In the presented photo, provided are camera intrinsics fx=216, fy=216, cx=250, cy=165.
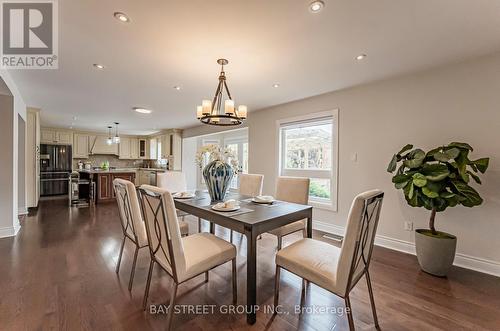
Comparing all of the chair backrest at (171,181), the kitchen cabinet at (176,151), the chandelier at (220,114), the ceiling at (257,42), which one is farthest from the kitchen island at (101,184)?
the chandelier at (220,114)

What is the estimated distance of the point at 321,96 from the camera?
12.2ft

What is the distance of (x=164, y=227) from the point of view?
57.6 inches

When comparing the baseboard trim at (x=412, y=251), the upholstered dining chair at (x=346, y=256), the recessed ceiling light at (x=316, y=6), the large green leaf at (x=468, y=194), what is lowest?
the baseboard trim at (x=412, y=251)

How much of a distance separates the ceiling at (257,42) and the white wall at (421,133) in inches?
10.3

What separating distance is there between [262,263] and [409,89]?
2.93m

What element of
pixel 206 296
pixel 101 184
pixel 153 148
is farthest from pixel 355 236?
pixel 153 148

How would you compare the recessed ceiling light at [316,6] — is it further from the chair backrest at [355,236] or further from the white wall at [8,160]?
the white wall at [8,160]

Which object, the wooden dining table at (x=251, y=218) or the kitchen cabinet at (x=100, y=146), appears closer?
the wooden dining table at (x=251, y=218)

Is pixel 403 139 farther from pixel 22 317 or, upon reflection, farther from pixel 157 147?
pixel 157 147

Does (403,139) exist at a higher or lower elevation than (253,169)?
higher

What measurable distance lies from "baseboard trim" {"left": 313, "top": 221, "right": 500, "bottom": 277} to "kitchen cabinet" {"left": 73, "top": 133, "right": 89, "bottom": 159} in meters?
8.71

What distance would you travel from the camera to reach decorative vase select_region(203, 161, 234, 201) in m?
2.49

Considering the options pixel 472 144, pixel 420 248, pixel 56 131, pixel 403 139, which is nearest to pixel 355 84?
pixel 403 139

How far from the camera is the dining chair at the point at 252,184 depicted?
10.4ft
